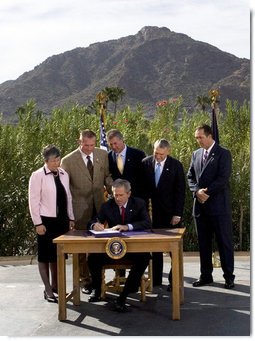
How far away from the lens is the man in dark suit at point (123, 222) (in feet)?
20.5

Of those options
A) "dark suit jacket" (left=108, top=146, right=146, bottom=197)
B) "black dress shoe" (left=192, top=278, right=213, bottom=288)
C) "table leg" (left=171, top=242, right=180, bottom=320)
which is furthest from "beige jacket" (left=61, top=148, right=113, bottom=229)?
"table leg" (left=171, top=242, right=180, bottom=320)

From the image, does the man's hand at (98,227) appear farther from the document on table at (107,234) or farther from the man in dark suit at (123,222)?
the document on table at (107,234)

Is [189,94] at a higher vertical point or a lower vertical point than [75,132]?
higher

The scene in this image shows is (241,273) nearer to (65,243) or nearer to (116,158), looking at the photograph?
(116,158)

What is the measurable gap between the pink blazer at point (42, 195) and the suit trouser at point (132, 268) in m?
0.59

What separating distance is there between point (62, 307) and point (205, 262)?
1874mm

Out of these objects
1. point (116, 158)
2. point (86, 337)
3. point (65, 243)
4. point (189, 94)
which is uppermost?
point (189, 94)

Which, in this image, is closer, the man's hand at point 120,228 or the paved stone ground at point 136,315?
the paved stone ground at point 136,315

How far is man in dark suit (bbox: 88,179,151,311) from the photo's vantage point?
246 inches

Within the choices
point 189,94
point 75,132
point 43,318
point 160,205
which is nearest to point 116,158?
point 160,205

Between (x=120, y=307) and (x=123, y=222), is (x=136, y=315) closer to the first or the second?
(x=120, y=307)

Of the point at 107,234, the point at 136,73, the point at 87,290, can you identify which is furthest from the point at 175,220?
the point at 136,73

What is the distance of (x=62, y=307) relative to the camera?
5.97m

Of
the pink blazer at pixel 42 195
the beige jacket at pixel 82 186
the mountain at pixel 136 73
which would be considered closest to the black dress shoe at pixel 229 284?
the beige jacket at pixel 82 186
